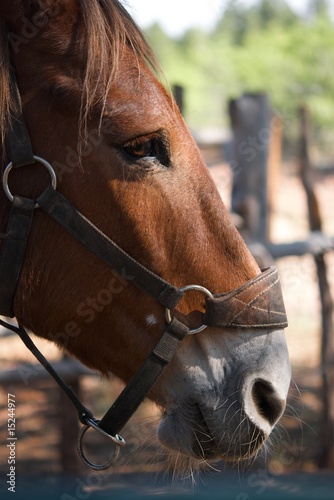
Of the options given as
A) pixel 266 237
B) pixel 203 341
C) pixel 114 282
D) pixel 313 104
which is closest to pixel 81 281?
pixel 114 282

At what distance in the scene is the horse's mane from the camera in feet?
6.03

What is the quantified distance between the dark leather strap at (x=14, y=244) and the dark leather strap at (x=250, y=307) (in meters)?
0.59

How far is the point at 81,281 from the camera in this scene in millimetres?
1942

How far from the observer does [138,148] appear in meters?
1.89

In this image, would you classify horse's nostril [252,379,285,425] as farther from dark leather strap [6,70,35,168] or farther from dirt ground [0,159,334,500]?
dirt ground [0,159,334,500]

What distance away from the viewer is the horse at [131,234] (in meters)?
1.88

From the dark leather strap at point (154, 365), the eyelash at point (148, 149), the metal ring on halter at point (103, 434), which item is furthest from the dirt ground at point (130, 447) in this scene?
the eyelash at point (148, 149)

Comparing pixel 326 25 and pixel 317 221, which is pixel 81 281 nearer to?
pixel 317 221

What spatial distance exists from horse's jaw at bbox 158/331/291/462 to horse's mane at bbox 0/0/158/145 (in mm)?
822

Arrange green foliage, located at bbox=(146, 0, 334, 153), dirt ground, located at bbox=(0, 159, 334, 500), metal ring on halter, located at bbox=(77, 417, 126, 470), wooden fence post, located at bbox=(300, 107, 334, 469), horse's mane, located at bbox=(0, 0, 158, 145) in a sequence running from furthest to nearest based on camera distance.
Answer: green foliage, located at bbox=(146, 0, 334, 153)
wooden fence post, located at bbox=(300, 107, 334, 469)
dirt ground, located at bbox=(0, 159, 334, 500)
metal ring on halter, located at bbox=(77, 417, 126, 470)
horse's mane, located at bbox=(0, 0, 158, 145)

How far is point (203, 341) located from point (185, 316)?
10 cm

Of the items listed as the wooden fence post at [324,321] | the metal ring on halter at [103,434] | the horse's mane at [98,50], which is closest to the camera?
the horse's mane at [98,50]

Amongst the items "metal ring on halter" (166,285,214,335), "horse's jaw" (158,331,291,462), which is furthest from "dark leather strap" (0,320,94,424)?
"metal ring on halter" (166,285,214,335)

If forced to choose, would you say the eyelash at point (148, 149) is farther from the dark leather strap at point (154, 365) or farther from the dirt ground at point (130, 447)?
the dirt ground at point (130, 447)
